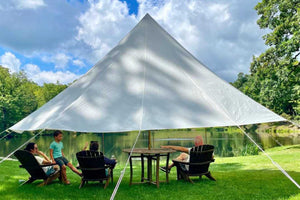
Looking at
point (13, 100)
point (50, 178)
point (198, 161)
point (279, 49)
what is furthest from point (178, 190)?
point (13, 100)

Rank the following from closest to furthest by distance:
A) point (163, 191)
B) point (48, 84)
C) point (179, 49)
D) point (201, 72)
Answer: point (163, 191) → point (201, 72) → point (179, 49) → point (48, 84)

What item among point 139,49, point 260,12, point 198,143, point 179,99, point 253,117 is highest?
point 260,12

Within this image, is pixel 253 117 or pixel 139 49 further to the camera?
pixel 139 49

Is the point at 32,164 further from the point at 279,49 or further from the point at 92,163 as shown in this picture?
the point at 279,49

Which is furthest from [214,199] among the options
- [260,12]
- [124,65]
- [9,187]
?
[260,12]

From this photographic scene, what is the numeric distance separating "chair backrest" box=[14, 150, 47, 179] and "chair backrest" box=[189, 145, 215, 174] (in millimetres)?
2817

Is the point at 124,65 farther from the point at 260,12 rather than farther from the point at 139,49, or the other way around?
the point at 260,12

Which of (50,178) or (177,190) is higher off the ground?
(50,178)

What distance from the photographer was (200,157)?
545cm

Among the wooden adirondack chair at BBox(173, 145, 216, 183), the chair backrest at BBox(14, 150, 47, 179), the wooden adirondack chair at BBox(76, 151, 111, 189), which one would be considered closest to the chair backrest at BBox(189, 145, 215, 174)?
the wooden adirondack chair at BBox(173, 145, 216, 183)

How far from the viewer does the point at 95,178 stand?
518 cm

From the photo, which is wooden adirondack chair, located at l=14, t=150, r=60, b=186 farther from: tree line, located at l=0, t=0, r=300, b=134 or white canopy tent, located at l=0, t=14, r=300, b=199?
tree line, located at l=0, t=0, r=300, b=134

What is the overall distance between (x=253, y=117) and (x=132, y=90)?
6.60ft

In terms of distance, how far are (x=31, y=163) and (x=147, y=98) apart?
8.38 ft
